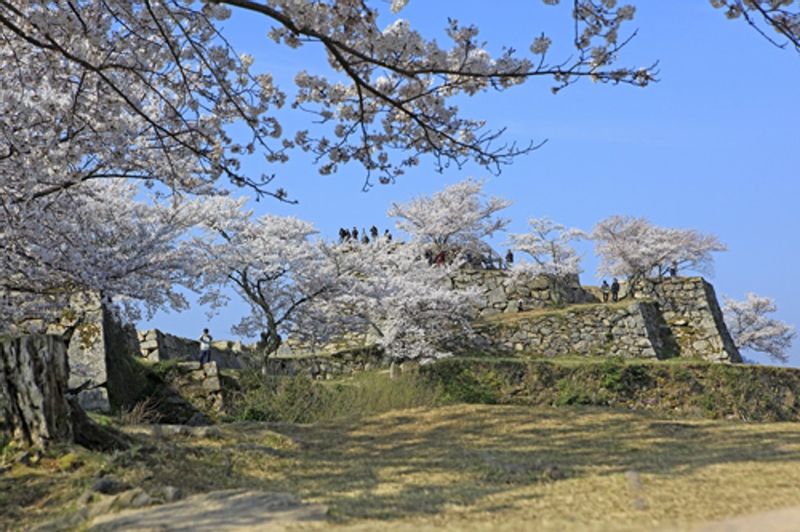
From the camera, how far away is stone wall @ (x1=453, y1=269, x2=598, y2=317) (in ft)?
90.9

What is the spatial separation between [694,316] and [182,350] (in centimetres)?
1949

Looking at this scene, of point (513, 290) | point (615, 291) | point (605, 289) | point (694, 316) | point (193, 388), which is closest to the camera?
point (193, 388)

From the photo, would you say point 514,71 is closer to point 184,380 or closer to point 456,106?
point 456,106

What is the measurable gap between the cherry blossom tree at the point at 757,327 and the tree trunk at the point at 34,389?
35.5 m

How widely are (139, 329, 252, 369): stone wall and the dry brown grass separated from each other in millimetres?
8406

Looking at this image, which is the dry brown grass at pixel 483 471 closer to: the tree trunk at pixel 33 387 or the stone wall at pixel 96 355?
the tree trunk at pixel 33 387

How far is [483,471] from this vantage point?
272 inches

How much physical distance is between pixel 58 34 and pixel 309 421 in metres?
6.86

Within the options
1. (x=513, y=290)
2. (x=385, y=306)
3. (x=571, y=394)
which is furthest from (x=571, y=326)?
(x=385, y=306)

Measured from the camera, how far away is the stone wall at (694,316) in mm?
27656

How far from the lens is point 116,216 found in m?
14.1

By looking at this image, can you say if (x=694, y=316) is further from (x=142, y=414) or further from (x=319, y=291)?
(x=142, y=414)

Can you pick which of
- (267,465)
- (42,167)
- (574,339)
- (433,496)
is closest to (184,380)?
(42,167)

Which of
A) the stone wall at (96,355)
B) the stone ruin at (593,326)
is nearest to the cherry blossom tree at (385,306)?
the stone ruin at (593,326)
